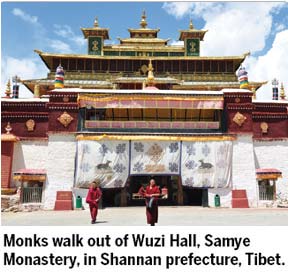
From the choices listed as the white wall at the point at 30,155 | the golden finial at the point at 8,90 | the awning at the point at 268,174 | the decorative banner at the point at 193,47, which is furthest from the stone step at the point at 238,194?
the decorative banner at the point at 193,47

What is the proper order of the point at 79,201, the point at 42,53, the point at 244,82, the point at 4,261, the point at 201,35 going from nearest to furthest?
the point at 4,261
the point at 79,201
the point at 244,82
the point at 42,53
the point at 201,35

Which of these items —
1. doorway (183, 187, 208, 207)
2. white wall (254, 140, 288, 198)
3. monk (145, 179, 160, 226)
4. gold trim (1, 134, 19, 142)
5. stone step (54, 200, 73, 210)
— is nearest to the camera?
monk (145, 179, 160, 226)

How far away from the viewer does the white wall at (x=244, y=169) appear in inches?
623

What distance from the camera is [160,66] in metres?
29.0

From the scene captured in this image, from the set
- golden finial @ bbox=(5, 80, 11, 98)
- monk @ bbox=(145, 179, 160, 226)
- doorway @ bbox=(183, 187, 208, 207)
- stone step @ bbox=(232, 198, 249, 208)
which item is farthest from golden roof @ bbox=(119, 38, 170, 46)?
monk @ bbox=(145, 179, 160, 226)

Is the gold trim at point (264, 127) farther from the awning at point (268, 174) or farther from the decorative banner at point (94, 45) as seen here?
the decorative banner at point (94, 45)

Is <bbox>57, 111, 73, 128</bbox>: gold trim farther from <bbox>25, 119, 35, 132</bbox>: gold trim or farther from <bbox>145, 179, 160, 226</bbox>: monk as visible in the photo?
<bbox>145, 179, 160, 226</bbox>: monk

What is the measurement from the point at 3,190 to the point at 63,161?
3355mm

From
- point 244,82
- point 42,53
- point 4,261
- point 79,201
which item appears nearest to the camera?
point 4,261

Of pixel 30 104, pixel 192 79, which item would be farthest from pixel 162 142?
pixel 192 79

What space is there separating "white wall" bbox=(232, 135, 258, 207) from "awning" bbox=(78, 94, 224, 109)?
6.94 ft

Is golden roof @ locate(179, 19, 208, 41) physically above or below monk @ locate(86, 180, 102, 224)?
above

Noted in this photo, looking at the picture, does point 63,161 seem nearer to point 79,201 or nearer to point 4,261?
point 79,201

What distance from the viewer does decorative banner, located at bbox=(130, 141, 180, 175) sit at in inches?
620
